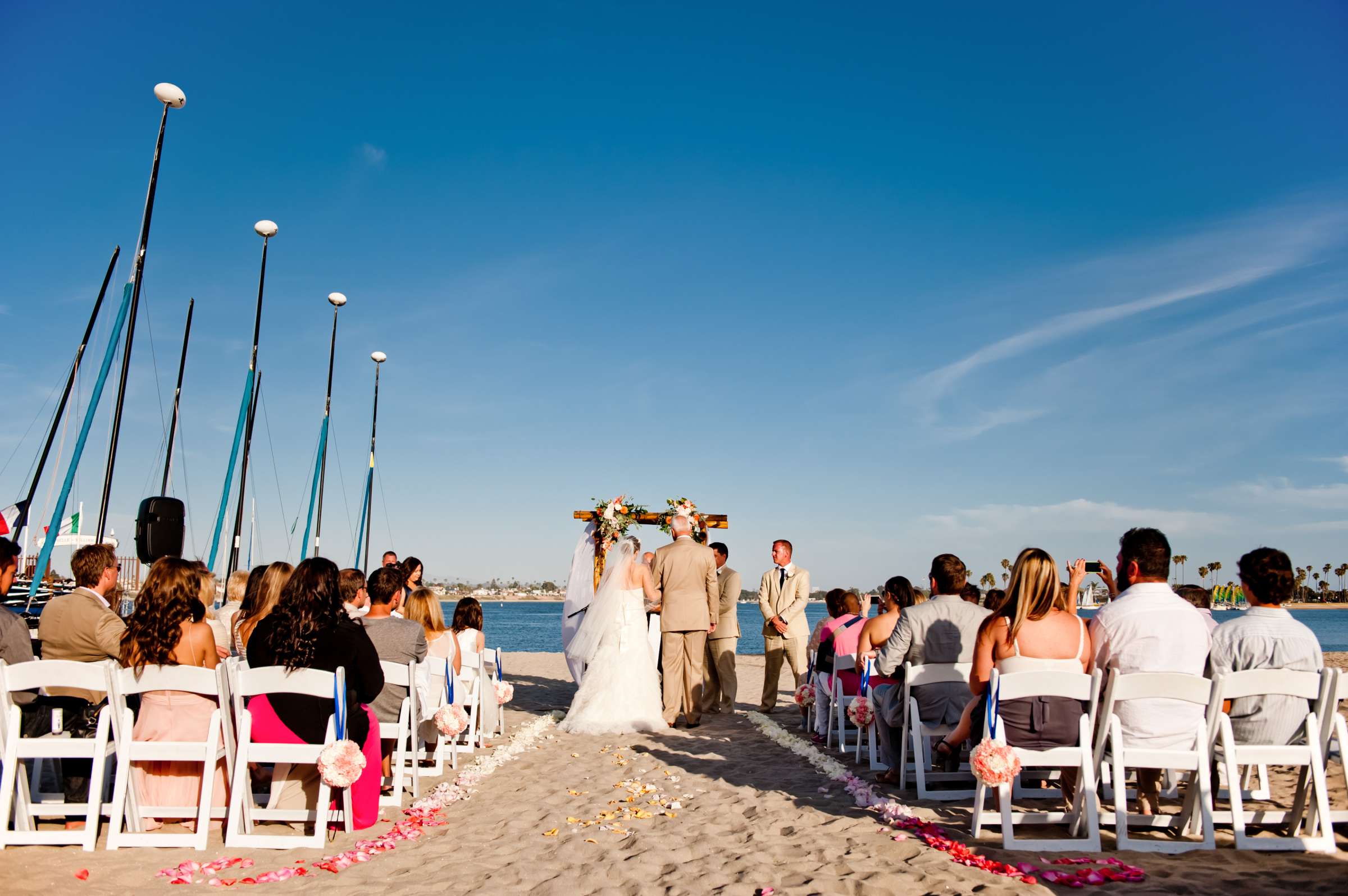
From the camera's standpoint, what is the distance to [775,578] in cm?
1155

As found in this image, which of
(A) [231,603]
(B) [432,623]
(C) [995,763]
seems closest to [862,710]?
(C) [995,763]

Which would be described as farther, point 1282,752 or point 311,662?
point 311,662

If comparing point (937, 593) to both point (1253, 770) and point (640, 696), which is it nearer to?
point (1253, 770)

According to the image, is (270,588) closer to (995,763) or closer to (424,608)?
(424,608)

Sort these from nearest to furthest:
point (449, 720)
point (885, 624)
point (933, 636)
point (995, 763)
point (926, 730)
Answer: point (995, 763) → point (926, 730) → point (933, 636) → point (449, 720) → point (885, 624)

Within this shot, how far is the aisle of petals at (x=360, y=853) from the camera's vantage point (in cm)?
450

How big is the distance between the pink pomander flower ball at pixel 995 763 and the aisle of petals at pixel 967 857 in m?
0.39

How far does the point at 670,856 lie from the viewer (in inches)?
196

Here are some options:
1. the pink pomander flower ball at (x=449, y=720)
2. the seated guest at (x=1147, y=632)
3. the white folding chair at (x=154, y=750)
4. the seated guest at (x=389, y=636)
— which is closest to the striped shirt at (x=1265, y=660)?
the seated guest at (x=1147, y=632)

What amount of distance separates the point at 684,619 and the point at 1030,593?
231 inches

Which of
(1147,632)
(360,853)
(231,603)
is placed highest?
(1147,632)

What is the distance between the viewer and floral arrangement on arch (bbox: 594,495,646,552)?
1182 cm

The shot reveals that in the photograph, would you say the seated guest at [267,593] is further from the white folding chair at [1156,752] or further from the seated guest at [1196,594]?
the seated guest at [1196,594]

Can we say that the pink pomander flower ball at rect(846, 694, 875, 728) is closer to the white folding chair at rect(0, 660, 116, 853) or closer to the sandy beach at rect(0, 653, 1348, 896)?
the sandy beach at rect(0, 653, 1348, 896)
